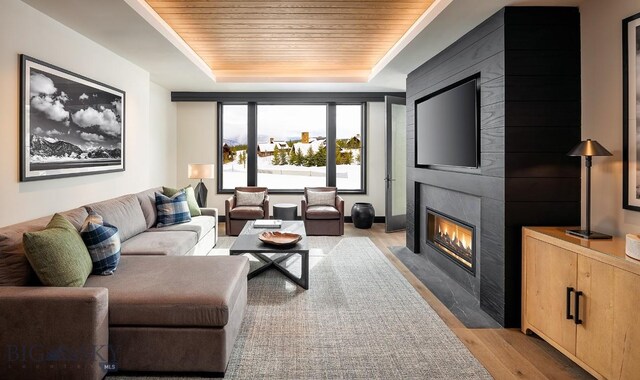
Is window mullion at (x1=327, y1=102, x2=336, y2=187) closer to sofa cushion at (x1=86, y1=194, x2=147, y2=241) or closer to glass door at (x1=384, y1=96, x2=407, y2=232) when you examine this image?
glass door at (x1=384, y1=96, x2=407, y2=232)

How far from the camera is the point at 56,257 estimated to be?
224 centimetres

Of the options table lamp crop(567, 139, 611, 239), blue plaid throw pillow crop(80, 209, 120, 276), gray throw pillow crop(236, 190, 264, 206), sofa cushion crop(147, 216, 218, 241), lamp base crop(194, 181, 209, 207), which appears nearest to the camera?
table lamp crop(567, 139, 611, 239)

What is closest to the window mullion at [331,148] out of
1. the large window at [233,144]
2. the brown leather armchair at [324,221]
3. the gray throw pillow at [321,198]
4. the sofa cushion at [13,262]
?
the gray throw pillow at [321,198]

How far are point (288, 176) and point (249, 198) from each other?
1.24 metres

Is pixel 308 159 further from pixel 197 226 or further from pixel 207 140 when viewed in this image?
pixel 197 226

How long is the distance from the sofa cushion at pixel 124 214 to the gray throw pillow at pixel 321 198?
116 inches

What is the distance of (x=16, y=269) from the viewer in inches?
87.4

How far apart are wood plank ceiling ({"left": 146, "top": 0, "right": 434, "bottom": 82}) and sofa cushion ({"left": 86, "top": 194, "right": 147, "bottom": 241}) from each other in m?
1.85

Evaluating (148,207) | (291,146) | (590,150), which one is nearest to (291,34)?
(148,207)

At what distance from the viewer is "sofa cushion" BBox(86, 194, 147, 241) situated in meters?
3.53

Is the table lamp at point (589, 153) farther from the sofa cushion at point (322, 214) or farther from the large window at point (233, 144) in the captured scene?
the large window at point (233, 144)

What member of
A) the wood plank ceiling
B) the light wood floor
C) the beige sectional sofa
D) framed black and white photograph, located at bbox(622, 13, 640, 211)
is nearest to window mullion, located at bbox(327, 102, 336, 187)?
the wood plank ceiling

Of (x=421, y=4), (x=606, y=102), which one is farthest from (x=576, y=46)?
(x=421, y=4)

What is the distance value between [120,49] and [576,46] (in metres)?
4.29
